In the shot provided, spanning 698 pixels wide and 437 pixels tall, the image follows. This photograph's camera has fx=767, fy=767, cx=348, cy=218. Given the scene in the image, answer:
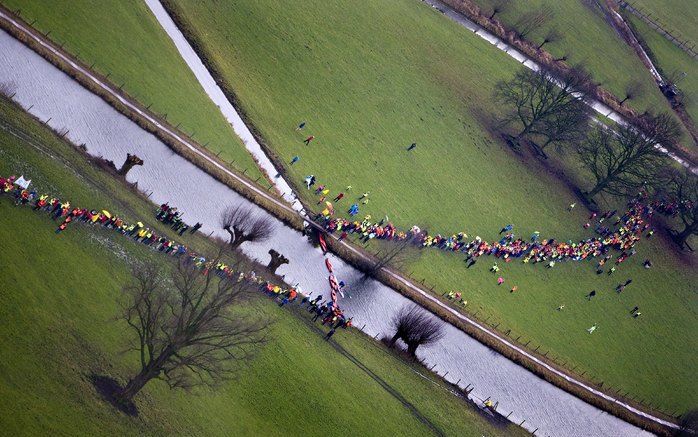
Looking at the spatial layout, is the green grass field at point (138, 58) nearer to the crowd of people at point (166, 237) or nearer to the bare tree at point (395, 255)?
the crowd of people at point (166, 237)

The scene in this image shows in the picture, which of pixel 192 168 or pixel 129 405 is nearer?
pixel 129 405

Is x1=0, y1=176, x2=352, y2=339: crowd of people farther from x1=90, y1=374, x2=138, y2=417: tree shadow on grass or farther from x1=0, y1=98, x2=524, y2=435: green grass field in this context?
x1=90, y1=374, x2=138, y2=417: tree shadow on grass

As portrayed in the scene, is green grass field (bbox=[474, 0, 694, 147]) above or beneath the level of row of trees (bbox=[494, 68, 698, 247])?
above

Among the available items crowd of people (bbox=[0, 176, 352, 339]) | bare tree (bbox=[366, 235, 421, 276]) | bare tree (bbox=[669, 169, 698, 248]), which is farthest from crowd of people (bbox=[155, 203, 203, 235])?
bare tree (bbox=[669, 169, 698, 248])

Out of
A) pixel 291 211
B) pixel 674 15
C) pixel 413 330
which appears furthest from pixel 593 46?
pixel 413 330

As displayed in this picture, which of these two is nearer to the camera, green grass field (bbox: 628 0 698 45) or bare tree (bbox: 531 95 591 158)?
bare tree (bbox: 531 95 591 158)

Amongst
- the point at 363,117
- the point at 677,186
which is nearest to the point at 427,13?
the point at 363,117

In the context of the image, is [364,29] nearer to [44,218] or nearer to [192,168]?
[192,168]
